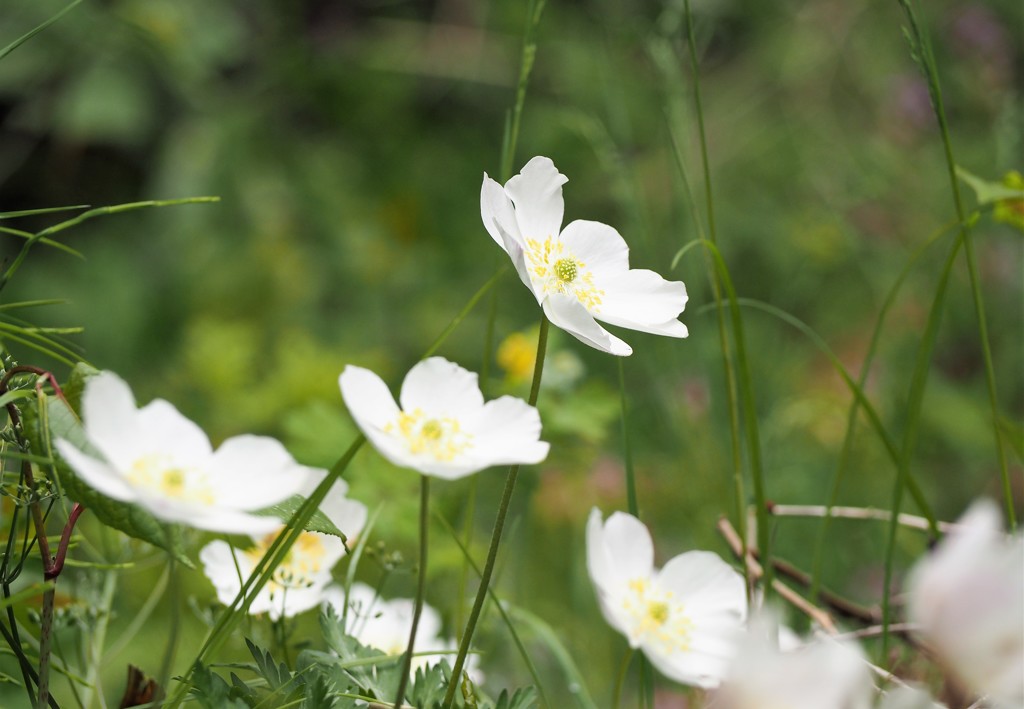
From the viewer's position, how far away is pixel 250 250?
6.57ft

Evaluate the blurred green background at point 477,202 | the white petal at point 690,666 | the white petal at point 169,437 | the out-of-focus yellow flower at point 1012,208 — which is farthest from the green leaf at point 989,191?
the blurred green background at point 477,202

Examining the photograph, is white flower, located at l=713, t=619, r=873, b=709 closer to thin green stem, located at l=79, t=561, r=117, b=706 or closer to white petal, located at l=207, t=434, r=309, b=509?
white petal, located at l=207, t=434, r=309, b=509

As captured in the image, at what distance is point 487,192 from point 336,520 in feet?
0.63

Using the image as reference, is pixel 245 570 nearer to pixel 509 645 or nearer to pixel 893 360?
pixel 509 645

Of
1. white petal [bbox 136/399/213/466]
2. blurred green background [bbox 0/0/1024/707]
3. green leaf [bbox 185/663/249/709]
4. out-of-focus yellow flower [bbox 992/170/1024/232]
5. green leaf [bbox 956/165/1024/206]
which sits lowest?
blurred green background [bbox 0/0/1024/707]

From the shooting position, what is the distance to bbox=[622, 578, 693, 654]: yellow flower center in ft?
1.26

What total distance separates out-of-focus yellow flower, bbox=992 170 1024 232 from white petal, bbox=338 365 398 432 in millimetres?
475

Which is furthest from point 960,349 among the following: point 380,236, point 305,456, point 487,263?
point 305,456

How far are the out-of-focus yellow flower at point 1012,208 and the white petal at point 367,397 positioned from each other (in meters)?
0.48

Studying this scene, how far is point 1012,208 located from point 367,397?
521 millimetres

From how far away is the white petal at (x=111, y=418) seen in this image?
294 mm

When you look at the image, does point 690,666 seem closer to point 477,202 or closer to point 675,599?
point 675,599

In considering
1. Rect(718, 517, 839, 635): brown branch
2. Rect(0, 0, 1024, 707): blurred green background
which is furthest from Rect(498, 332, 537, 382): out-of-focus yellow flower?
Rect(718, 517, 839, 635): brown branch

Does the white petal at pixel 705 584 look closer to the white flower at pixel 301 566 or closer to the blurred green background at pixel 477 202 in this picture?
the white flower at pixel 301 566
